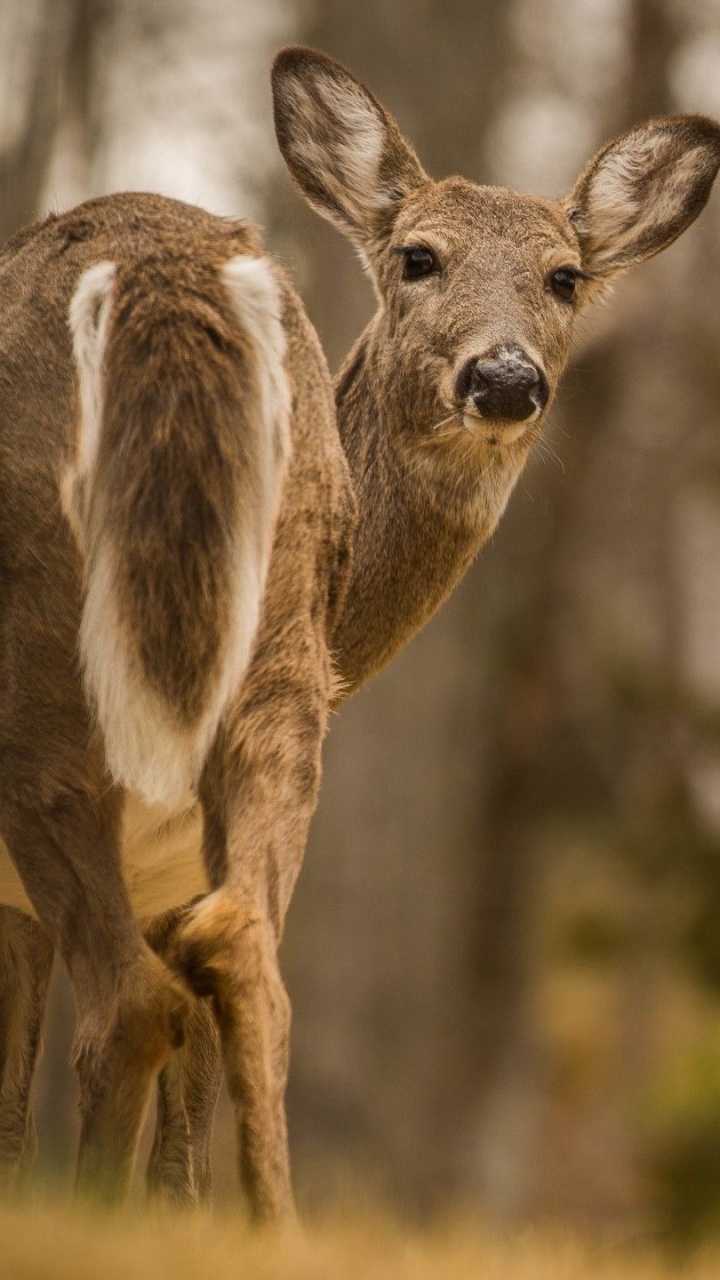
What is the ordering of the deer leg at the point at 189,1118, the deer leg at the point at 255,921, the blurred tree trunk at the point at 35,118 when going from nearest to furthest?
the deer leg at the point at 255,921
the deer leg at the point at 189,1118
the blurred tree trunk at the point at 35,118

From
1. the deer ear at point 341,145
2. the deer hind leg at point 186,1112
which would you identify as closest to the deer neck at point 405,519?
the deer ear at point 341,145

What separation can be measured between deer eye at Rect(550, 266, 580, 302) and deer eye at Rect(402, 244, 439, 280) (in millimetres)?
286

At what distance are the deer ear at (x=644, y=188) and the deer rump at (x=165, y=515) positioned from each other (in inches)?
78.6

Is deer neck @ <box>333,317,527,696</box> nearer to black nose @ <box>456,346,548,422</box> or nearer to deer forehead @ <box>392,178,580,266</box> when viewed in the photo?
black nose @ <box>456,346,548,422</box>

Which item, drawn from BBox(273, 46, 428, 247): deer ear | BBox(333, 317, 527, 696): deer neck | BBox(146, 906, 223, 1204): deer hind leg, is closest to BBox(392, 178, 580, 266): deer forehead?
BBox(273, 46, 428, 247): deer ear

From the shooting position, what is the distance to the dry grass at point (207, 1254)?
2.94m

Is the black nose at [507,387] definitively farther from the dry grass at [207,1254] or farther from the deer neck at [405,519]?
the dry grass at [207,1254]

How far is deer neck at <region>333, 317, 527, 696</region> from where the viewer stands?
4363 mm

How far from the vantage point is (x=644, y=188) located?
4.97 meters

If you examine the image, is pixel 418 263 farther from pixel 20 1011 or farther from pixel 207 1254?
pixel 207 1254

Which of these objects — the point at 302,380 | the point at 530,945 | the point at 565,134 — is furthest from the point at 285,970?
the point at 302,380

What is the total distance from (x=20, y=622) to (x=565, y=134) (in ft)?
33.8

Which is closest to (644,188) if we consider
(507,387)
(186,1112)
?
(507,387)

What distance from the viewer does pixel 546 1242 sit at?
4.87 metres
